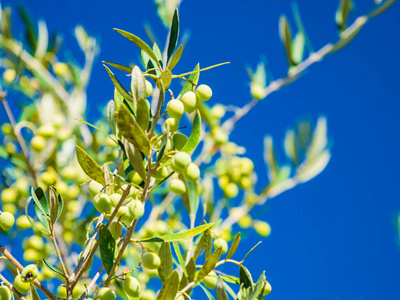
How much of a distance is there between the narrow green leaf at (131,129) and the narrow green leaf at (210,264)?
0.74ft

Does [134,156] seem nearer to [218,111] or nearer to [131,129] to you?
[131,129]

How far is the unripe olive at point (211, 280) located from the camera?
90 cm

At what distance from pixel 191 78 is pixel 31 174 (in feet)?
3.97

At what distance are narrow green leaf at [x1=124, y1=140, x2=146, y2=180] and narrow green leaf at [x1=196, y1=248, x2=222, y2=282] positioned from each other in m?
0.20

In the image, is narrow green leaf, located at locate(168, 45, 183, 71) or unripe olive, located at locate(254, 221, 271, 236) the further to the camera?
unripe olive, located at locate(254, 221, 271, 236)

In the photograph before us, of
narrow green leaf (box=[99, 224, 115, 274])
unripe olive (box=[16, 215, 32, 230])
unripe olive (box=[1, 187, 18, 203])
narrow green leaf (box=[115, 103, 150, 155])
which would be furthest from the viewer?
unripe olive (box=[1, 187, 18, 203])

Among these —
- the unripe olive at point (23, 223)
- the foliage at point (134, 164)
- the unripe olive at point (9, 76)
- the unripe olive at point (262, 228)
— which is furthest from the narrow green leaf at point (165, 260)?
the unripe olive at point (9, 76)

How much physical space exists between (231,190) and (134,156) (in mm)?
1400

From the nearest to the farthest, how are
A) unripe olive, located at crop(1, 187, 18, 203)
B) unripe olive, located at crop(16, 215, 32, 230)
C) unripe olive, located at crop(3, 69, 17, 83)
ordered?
unripe olive, located at crop(16, 215, 32, 230), unripe olive, located at crop(1, 187, 18, 203), unripe olive, located at crop(3, 69, 17, 83)

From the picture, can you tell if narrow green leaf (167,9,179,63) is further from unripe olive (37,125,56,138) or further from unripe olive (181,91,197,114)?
unripe olive (37,125,56,138)

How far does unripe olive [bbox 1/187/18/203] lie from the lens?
1.89 meters

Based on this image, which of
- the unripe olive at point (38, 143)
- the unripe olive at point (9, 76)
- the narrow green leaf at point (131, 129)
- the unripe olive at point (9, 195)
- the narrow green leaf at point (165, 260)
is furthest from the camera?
the unripe olive at point (9, 76)

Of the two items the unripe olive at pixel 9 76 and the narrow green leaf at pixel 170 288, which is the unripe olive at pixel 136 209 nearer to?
the narrow green leaf at pixel 170 288

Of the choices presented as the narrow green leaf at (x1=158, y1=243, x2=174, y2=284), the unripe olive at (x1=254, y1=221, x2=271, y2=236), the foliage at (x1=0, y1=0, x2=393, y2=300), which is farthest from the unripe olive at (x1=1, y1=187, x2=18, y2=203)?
the narrow green leaf at (x1=158, y1=243, x2=174, y2=284)
